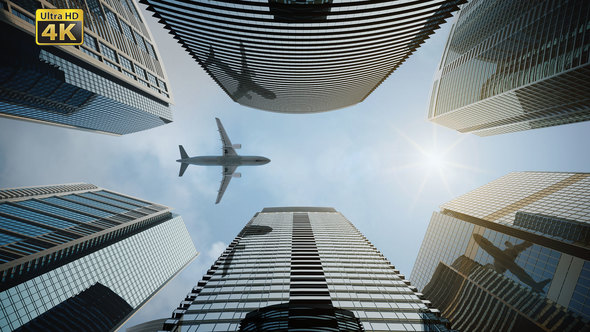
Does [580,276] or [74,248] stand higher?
[580,276]

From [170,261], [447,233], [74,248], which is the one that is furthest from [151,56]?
[447,233]

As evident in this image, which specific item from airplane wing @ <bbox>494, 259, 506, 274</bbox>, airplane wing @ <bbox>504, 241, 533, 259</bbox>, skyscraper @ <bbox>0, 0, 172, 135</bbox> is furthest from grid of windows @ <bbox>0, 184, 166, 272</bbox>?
airplane wing @ <bbox>504, 241, 533, 259</bbox>

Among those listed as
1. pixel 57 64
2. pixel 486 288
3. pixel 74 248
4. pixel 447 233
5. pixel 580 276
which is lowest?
pixel 74 248

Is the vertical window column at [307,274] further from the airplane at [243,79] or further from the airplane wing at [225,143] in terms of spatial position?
the airplane at [243,79]

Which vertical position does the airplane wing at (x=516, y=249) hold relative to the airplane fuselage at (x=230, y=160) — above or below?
below

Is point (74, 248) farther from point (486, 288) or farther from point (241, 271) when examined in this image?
point (486, 288)

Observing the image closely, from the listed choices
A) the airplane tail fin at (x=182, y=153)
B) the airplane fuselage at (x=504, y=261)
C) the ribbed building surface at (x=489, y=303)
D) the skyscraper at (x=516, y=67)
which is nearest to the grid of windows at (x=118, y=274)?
the airplane tail fin at (x=182, y=153)
